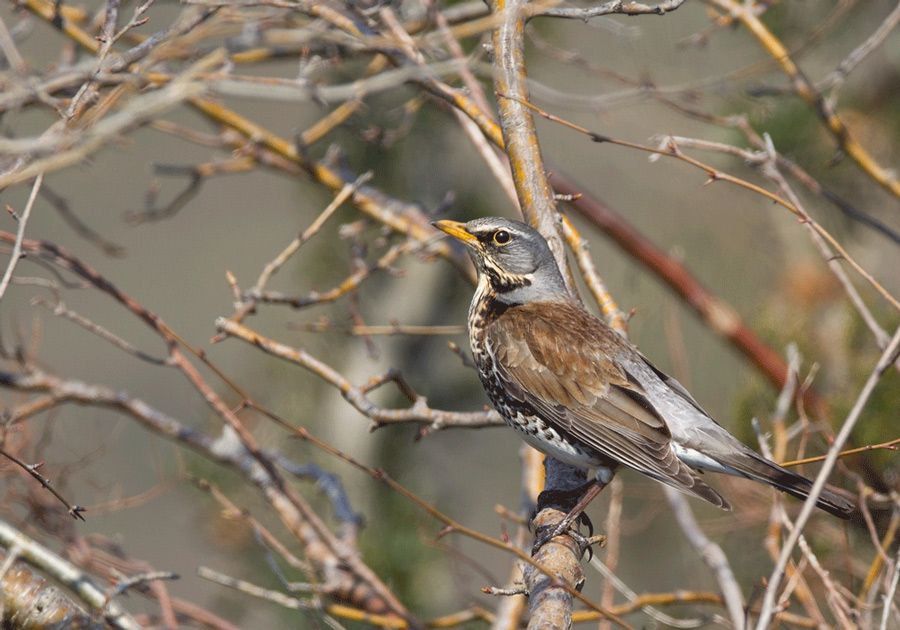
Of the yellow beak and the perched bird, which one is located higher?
the yellow beak

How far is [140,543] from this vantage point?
1189 cm

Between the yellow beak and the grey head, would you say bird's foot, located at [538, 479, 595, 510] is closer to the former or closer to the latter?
the grey head

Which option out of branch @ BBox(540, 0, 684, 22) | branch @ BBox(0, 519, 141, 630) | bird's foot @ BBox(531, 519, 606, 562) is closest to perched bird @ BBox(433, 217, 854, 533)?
bird's foot @ BBox(531, 519, 606, 562)

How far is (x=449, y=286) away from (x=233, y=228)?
964 cm

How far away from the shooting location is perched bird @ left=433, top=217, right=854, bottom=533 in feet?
13.1

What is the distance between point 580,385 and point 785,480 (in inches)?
35.3

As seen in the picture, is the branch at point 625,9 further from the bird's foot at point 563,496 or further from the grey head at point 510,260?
the bird's foot at point 563,496

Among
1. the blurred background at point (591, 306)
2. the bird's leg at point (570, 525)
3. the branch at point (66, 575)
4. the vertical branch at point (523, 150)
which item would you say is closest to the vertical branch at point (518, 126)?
the vertical branch at point (523, 150)

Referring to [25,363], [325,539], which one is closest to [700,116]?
[325,539]

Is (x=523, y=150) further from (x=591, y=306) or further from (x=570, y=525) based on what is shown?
(x=591, y=306)

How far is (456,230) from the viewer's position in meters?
4.55

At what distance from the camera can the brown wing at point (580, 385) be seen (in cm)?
400

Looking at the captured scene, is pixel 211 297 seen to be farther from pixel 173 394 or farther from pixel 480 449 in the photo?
pixel 480 449

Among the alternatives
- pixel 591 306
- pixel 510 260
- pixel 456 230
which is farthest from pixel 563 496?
pixel 591 306
